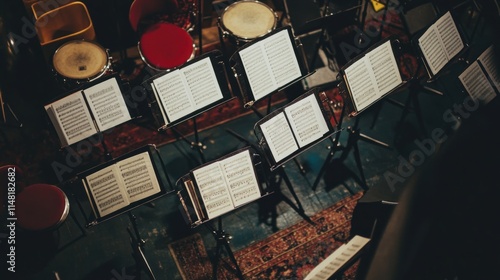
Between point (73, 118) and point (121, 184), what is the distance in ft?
2.71

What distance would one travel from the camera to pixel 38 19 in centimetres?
509

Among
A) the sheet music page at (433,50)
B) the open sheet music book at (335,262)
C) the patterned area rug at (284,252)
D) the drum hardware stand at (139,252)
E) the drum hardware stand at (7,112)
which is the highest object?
the drum hardware stand at (7,112)

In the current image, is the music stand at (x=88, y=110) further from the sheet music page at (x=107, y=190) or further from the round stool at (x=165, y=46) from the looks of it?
the round stool at (x=165, y=46)

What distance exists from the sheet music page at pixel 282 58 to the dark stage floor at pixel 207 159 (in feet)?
2.99

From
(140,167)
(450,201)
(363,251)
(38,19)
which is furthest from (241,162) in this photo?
(38,19)

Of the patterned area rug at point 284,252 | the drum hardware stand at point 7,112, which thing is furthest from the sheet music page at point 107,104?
the patterned area rug at point 284,252

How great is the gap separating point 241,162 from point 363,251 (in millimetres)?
1328

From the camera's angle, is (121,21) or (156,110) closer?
(156,110)

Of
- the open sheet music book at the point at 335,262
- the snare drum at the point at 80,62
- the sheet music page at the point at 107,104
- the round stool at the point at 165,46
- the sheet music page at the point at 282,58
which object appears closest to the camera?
the open sheet music book at the point at 335,262

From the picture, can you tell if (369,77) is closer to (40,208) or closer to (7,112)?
(40,208)

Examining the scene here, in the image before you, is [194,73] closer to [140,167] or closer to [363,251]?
[140,167]

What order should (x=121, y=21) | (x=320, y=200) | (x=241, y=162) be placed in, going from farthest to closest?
1. (x=121, y=21)
2. (x=320, y=200)
3. (x=241, y=162)

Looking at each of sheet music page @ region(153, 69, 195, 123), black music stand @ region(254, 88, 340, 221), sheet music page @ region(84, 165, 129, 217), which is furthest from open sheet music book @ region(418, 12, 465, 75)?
sheet music page @ region(84, 165, 129, 217)

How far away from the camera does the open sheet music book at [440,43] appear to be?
16.5 feet
